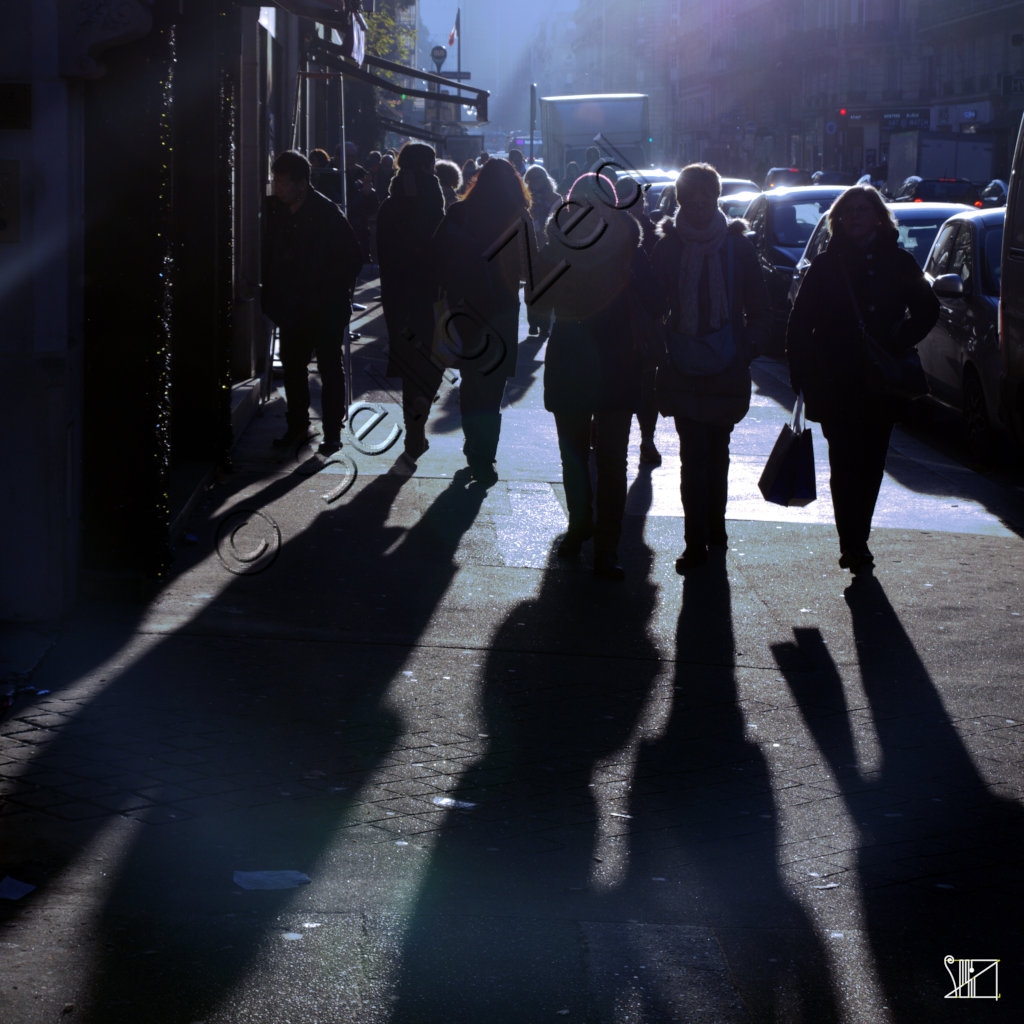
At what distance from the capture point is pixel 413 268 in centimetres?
1034

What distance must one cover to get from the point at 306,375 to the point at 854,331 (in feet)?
13.5

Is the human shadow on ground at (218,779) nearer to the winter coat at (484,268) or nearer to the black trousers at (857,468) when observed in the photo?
the black trousers at (857,468)

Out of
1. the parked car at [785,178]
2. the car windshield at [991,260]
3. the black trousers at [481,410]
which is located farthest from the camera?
the parked car at [785,178]

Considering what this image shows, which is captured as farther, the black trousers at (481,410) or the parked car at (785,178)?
the parked car at (785,178)

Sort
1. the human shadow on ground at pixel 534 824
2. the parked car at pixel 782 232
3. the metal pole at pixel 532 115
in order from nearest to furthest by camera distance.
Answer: the human shadow on ground at pixel 534 824, the parked car at pixel 782 232, the metal pole at pixel 532 115

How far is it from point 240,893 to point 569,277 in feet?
13.2

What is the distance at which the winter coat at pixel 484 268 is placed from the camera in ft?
30.0

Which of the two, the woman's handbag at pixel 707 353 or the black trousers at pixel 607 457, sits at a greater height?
the woman's handbag at pixel 707 353

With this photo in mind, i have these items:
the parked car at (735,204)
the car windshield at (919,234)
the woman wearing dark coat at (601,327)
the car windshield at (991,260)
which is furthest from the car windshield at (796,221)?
the woman wearing dark coat at (601,327)

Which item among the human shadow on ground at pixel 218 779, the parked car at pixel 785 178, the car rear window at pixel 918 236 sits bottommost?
the human shadow on ground at pixel 218 779

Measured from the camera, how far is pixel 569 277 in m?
7.37

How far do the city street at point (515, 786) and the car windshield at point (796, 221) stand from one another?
9.67m

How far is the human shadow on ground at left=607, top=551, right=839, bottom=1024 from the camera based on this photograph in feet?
Result: 11.5

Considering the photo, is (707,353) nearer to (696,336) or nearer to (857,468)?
(696,336)
